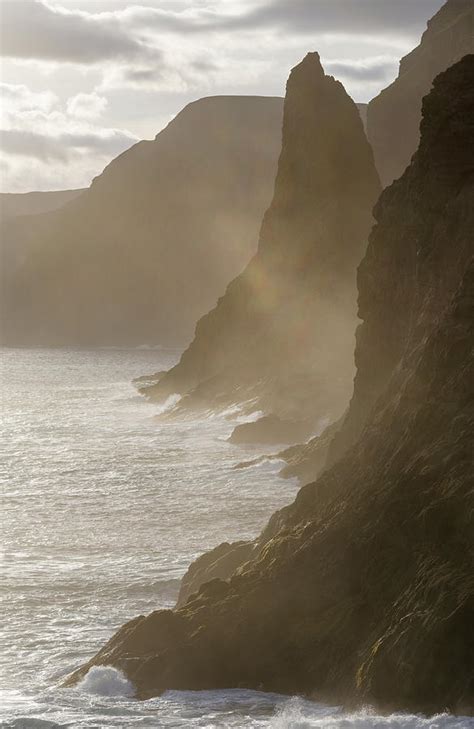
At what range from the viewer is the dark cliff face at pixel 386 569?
63.9 ft

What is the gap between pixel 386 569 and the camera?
21688 mm

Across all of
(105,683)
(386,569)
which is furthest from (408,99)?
(386,569)

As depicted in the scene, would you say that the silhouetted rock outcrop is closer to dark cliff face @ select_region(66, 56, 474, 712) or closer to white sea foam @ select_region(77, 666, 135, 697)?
dark cliff face @ select_region(66, 56, 474, 712)

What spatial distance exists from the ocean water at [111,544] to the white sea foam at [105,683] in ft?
0.09

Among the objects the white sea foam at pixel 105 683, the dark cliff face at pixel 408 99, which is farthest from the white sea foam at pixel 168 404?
the white sea foam at pixel 105 683

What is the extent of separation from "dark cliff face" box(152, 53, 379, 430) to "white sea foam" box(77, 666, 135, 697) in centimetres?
4607

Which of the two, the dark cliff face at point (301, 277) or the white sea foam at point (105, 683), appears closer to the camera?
the white sea foam at point (105, 683)

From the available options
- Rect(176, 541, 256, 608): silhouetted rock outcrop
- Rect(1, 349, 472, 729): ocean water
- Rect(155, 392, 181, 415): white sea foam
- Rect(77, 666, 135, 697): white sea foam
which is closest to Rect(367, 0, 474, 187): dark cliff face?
Rect(155, 392, 181, 415): white sea foam

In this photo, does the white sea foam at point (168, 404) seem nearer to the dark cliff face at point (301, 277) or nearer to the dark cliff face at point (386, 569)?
the dark cliff face at point (301, 277)

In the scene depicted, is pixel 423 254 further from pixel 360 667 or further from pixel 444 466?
pixel 360 667

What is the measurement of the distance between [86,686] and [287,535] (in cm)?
481

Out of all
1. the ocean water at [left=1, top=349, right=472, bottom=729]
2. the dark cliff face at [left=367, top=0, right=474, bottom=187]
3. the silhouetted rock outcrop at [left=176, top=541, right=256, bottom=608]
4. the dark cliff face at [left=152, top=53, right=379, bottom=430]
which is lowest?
the ocean water at [left=1, top=349, right=472, bottom=729]

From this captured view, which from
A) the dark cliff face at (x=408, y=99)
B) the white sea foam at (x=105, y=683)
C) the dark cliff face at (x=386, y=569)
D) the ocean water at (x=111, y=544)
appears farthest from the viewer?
the dark cliff face at (x=408, y=99)

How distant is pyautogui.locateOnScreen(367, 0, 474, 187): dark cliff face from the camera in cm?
14025
